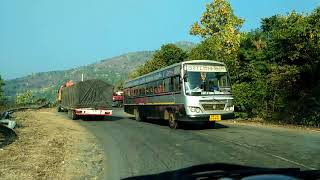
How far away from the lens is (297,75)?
24.5m

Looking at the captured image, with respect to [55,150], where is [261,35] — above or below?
above

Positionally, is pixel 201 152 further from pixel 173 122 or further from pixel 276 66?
pixel 276 66

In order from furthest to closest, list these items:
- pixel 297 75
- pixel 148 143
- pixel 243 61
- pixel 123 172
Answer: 1. pixel 243 61
2. pixel 297 75
3. pixel 148 143
4. pixel 123 172

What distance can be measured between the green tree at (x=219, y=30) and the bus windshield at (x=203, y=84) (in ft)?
51.6

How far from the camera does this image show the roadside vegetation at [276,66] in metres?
23.8

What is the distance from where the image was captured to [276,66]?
25953 millimetres

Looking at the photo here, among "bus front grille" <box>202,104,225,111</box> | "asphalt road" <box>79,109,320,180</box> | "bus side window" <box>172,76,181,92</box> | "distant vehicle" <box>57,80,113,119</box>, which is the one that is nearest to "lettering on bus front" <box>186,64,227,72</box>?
"bus side window" <box>172,76,181,92</box>

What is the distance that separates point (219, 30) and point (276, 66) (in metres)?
15.6

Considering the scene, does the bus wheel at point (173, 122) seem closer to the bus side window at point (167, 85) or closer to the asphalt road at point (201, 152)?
the bus side window at point (167, 85)

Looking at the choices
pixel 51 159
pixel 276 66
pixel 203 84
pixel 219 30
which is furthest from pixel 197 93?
pixel 219 30

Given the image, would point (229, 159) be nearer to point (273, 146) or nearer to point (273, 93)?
point (273, 146)

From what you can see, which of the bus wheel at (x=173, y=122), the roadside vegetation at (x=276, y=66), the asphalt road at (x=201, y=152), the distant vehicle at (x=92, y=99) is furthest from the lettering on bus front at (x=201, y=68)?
the distant vehicle at (x=92, y=99)

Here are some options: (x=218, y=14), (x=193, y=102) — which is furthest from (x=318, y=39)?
(x=218, y=14)

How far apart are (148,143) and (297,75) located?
36.4ft
